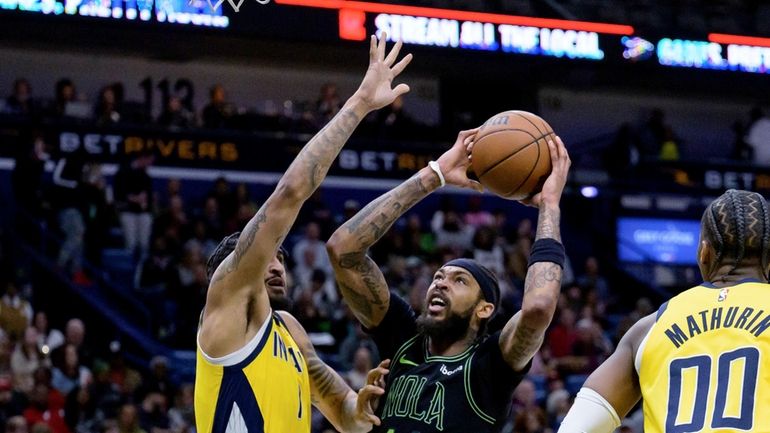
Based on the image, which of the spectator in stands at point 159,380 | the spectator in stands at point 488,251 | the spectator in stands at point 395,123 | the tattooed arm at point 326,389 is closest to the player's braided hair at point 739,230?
the tattooed arm at point 326,389

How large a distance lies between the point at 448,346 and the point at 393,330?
1.00ft

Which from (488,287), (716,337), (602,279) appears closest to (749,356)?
(716,337)

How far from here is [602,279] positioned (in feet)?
59.2

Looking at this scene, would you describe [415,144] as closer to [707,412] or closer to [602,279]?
[602,279]

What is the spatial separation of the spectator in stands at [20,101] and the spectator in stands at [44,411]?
4.98 meters

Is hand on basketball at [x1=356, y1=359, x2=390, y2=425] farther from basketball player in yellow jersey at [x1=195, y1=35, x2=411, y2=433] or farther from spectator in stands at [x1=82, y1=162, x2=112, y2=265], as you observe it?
spectator in stands at [x1=82, y1=162, x2=112, y2=265]

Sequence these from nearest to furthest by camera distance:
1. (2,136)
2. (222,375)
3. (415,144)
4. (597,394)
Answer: (597,394)
(222,375)
(2,136)
(415,144)

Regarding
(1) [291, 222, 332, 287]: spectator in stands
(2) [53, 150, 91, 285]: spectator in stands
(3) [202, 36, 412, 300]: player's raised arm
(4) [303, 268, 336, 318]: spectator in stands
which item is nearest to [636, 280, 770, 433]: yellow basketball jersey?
(3) [202, 36, 412, 300]: player's raised arm

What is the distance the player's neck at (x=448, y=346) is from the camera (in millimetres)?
5227

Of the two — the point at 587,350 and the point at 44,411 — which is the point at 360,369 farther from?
the point at 587,350

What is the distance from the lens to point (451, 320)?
17.1 ft

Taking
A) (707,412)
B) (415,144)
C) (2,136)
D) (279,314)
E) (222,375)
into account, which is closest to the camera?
(707,412)

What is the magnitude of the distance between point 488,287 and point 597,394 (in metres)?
1.52

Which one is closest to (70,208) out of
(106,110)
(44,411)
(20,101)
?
(106,110)
